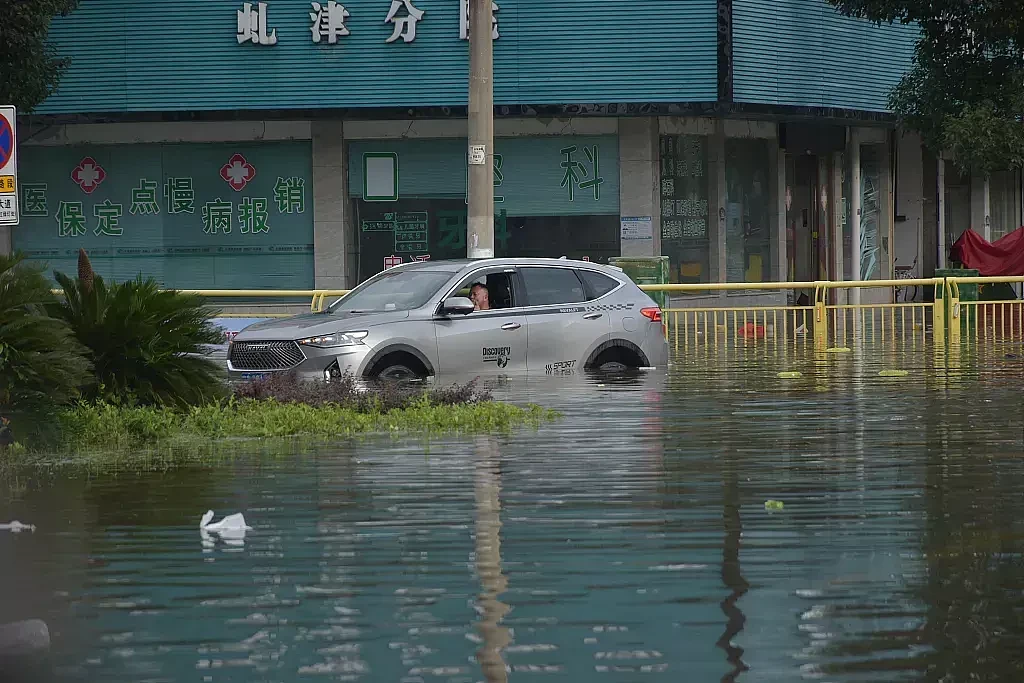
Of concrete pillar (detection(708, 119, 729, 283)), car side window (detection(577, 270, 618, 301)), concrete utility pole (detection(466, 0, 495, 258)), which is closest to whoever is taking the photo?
car side window (detection(577, 270, 618, 301))

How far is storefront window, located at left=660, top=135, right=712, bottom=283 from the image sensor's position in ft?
106

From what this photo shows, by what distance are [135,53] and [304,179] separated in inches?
146

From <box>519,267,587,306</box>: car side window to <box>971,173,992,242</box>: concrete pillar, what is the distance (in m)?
25.6

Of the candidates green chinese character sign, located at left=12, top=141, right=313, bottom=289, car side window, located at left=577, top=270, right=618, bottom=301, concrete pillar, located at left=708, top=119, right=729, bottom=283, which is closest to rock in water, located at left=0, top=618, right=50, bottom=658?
car side window, located at left=577, top=270, right=618, bottom=301

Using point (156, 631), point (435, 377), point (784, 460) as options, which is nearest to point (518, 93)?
point (435, 377)

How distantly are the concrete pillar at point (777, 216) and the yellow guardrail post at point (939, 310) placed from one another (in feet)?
30.1

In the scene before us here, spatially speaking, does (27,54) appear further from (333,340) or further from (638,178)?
(333,340)

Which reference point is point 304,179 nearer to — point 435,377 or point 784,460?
point 435,377

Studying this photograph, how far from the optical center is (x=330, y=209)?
32.2 meters

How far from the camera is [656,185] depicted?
32.0 meters

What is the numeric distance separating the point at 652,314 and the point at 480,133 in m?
3.57

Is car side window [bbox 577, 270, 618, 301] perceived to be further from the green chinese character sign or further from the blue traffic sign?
the green chinese character sign

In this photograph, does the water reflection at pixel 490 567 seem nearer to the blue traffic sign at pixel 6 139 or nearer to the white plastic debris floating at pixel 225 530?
the white plastic debris floating at pixel 225 530

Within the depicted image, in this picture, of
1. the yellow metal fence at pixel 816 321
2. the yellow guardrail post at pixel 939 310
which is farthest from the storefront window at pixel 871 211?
the yellow guardrail post at pixel 939 310
